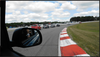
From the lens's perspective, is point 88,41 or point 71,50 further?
point 88,41

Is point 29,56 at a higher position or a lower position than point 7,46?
lower

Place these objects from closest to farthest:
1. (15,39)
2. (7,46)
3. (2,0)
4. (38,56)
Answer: (2,0) → (7,46) → (15,39) → (38,56)

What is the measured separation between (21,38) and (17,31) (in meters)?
0.15

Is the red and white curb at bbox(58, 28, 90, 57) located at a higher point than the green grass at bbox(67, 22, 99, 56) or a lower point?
higher

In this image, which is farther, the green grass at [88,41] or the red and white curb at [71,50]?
the green grass at [88,41]

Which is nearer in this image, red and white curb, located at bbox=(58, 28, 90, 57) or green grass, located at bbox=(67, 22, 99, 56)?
red and white curb, located at bbox=(58, 28, 90, 57)

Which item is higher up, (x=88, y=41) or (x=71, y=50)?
(x=71, y=50)

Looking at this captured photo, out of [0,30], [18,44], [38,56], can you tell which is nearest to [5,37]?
[0,30]

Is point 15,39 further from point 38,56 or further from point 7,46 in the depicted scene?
point 38,56

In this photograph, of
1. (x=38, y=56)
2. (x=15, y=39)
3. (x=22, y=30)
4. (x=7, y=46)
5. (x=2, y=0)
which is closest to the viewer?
(x=2, y=0)

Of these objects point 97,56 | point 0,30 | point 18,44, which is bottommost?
point 97,56

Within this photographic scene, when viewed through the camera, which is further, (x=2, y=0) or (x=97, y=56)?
(x=97, y=56)

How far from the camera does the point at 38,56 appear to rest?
3.84 metres

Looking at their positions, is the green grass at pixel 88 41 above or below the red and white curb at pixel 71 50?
below
